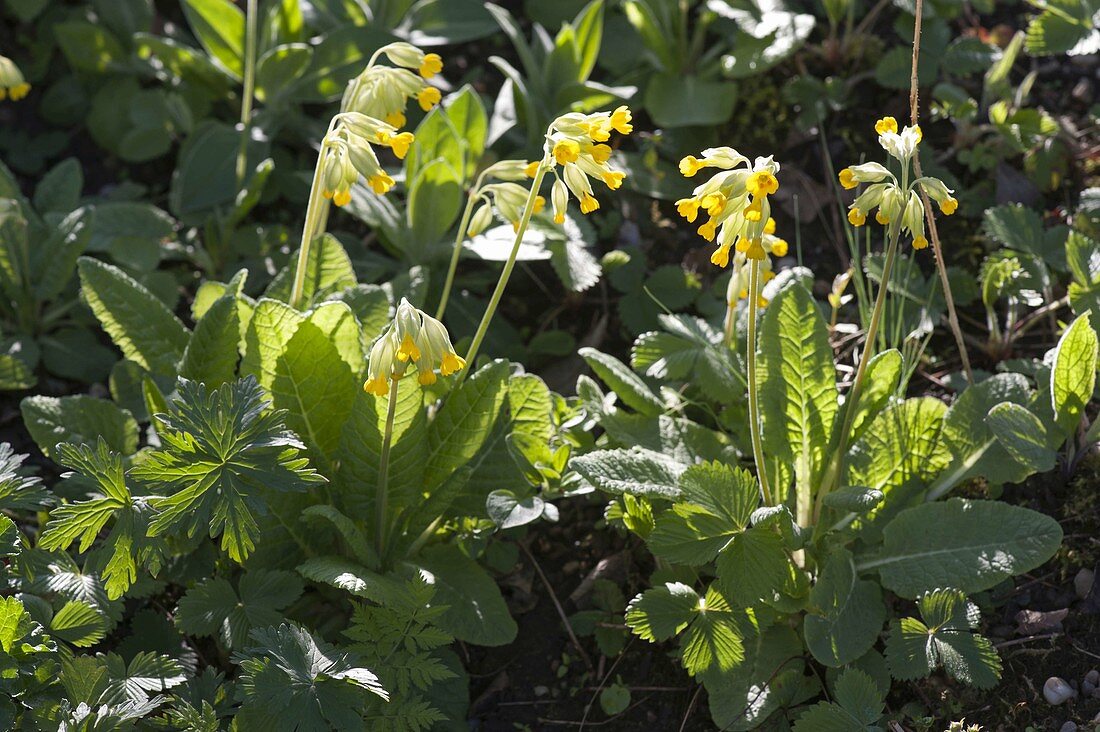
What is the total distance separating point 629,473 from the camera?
8.91 ft

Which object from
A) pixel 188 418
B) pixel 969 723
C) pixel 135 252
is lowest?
pixel 969 723

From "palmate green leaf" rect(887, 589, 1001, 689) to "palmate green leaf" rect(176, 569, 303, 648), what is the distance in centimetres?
142

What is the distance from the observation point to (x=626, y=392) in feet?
9.96

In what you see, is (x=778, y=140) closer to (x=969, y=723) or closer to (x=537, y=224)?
(x=537, y=224)

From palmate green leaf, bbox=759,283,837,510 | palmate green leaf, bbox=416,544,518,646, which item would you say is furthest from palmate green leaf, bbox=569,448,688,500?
palmate green leaf, bbox=416,544,518,646

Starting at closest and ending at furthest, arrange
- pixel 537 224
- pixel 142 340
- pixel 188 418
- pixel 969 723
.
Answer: pixel 188 418, pixel 969 723, pixel 142 340, pixel 537 224

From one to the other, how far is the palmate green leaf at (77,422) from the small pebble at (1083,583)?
2.54m

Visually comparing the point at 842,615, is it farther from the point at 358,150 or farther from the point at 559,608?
the point at 358,150

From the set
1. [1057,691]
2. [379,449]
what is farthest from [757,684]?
[379,449]

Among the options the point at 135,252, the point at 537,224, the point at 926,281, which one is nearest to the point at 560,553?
the point at 537,224

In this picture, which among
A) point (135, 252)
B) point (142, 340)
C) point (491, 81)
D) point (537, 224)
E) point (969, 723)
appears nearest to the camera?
point (969, 723)

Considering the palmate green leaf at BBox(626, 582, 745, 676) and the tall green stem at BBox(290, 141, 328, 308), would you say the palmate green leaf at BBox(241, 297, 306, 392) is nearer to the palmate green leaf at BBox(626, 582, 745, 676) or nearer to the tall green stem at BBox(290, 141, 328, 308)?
the tall green stem at BBox(290, 141, 328, 308)

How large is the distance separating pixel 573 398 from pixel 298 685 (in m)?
1.26

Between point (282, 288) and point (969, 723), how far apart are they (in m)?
2.16
